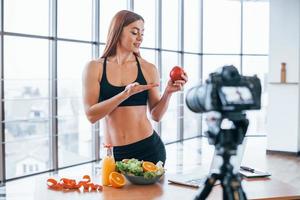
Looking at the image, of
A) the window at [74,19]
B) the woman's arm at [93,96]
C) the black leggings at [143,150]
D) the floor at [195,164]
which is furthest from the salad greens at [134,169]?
the window at [74,19]

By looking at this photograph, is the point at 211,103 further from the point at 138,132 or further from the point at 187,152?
the point at 187,152

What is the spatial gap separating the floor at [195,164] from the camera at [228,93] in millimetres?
2669

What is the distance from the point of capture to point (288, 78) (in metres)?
6.58

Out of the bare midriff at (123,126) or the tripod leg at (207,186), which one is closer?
the tripod leg at (207,186)

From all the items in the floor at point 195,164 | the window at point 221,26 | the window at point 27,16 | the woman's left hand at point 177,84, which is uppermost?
the window at point 221,26

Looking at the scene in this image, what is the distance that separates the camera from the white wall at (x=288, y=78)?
6.51 meters

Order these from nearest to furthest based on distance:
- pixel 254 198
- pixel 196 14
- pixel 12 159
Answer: pixel 254 198 < pixel 12 159 < pixel 196 14

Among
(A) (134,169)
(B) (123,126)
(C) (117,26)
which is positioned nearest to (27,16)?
(C) (117,26)

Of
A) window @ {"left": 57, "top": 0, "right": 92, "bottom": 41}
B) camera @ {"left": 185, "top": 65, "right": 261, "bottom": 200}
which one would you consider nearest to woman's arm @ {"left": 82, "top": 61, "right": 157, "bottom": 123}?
camera @ {"left": 185, "top": 65, "right": 261, "bottom": 200}

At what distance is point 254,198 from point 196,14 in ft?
23.6

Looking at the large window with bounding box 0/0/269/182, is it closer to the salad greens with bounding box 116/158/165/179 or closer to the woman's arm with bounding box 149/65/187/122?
the woman's arm with bounding box 149/65/187/122

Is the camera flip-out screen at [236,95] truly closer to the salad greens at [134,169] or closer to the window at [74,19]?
the salad greens at [134,169]

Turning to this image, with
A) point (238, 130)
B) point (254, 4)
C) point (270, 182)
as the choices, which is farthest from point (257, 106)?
point (254, 4)

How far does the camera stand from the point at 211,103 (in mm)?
1099
